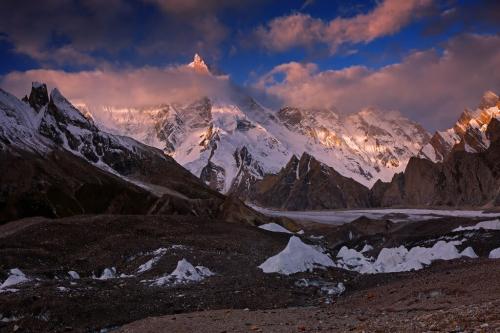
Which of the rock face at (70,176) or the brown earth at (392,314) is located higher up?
the rock face at (70,176)

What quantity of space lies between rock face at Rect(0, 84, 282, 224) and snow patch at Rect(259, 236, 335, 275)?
72.4 m

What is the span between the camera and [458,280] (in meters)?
31.4

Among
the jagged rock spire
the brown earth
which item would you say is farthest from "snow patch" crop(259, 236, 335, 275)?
the jagged rock spire

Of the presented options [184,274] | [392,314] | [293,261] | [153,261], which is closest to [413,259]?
[293,261]

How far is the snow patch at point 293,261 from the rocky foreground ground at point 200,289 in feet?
3.85

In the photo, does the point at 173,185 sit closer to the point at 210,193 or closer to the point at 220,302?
the point at 210,193

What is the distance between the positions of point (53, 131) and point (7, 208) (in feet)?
201

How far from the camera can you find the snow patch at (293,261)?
4622 cm

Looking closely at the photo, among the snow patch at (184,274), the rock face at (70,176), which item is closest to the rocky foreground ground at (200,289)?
the snow patch at (184,274)

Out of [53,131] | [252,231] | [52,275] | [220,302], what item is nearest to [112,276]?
[52,275]

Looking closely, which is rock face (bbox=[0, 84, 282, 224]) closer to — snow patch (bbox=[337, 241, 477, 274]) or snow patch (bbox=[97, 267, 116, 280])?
snow patch (bbox=[337, 241, 477, 274])

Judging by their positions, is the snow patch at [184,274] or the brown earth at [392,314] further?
the snow patch at [184,274]

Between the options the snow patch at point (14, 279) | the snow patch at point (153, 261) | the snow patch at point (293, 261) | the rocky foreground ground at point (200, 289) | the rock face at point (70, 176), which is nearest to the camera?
the rocky foreground ground at point (200, 289)

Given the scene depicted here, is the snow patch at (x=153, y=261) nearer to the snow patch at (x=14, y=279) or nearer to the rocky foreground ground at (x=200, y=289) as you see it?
the rocky foreground ground at (x=200, y=289)
